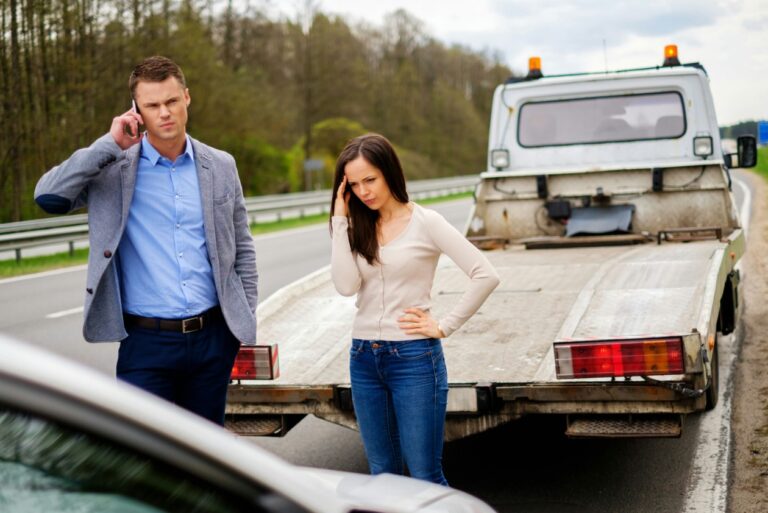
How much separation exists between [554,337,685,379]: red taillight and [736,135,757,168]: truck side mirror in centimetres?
529

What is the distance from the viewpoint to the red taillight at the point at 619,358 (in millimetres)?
4457

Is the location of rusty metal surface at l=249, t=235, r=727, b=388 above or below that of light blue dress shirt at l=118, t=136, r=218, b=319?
below

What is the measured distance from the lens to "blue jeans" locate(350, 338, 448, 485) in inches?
148

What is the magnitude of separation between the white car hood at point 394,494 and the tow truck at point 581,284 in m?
2.05

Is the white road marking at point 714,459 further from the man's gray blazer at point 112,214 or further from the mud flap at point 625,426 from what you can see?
the man's gray blazer at point 112,214

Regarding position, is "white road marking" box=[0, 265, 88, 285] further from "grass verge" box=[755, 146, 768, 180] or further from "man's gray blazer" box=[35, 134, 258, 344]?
"grass verge" box=[755, 146, 768, 180]

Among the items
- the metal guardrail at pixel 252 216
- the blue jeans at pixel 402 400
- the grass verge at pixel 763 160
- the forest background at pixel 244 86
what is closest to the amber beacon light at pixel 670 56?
the metal guardrail at pixel 252 216

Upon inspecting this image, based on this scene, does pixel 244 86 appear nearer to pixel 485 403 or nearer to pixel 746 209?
pixel 746 209

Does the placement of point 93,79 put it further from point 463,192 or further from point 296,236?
point 463,192

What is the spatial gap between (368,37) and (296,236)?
55183 mm

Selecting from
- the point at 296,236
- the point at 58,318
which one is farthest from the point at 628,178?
the point at 296,236

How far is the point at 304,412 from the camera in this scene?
5.02 metres

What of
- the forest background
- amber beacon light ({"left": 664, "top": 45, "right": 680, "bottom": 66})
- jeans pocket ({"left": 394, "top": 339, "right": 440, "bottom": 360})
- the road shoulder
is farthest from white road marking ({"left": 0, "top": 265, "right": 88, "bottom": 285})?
jeans pocket ({"left": 394, "top": 339, "right": 440, "bottom": 360})

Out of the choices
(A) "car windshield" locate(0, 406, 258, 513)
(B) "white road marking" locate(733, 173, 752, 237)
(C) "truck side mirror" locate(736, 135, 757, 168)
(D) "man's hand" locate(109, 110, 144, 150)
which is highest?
(D) "man's hand" locate(109, 110, 144, 150)
